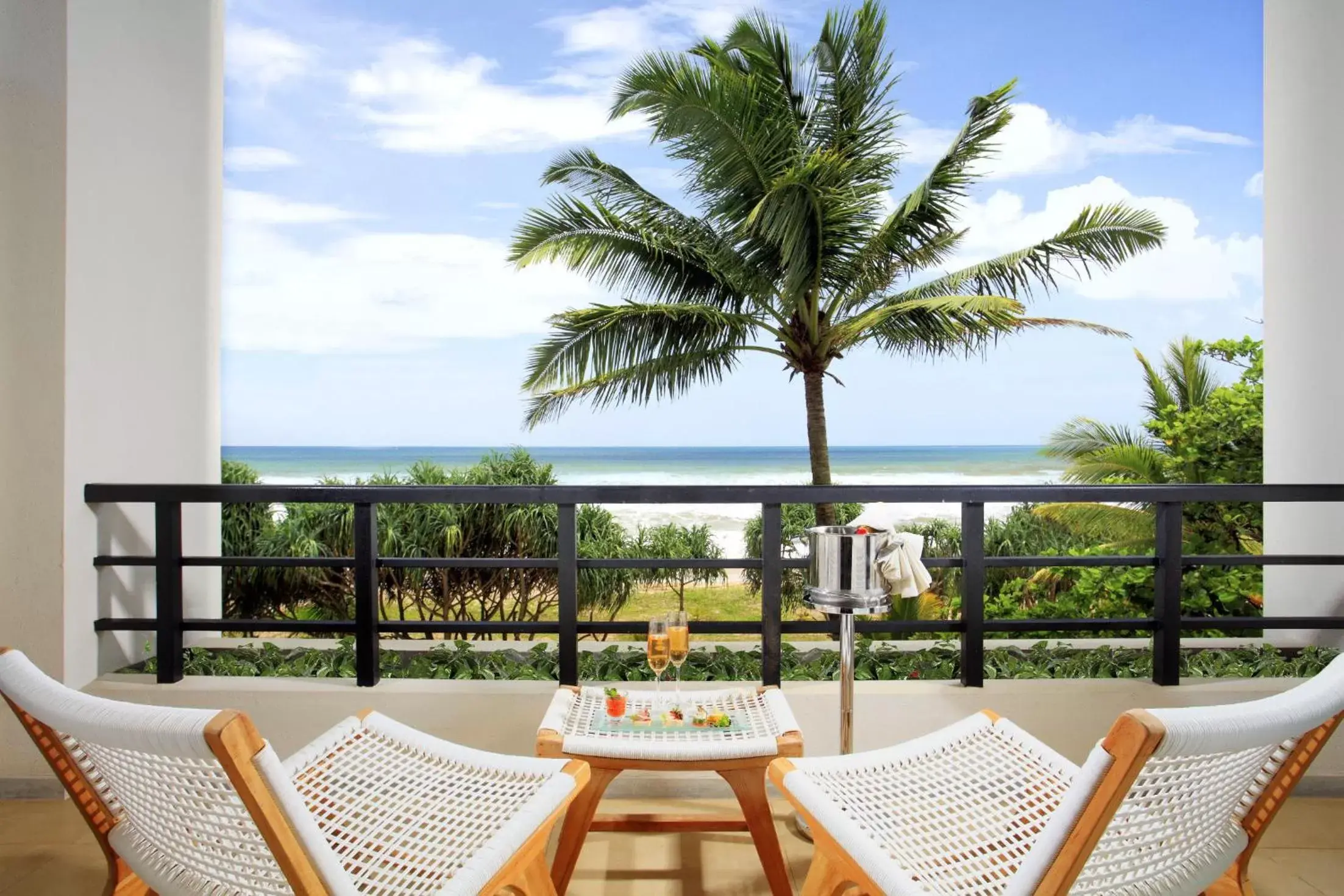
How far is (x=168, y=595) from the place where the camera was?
2.80m

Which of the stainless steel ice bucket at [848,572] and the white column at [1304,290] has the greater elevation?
the white column at [1304,290]

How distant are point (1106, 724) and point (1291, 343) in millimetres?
1823

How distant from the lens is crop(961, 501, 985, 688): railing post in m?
2.79

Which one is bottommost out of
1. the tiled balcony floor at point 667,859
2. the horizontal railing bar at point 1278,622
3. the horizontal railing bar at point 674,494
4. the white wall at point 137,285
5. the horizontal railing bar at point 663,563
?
the tiled balcony floor at point 667,859

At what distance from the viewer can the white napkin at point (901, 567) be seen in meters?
2.33

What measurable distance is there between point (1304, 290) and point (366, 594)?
12.2ft

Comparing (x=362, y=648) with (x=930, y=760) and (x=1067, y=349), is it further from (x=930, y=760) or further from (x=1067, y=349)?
(x=1067, y=349)

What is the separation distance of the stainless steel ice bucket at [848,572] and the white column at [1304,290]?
2.17 meters

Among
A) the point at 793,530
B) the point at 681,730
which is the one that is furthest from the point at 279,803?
the point at 793,530

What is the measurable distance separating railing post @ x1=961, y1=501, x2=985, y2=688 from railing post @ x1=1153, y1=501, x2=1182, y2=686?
1.91 feet

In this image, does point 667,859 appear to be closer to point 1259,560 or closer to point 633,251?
point 1259,560

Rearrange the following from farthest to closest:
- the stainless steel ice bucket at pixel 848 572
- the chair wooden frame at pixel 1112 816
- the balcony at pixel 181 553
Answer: the balcony at pixel 181 553 < the stainless steel ice bucket at pixel 848 572 < the chair wooden frame at pixel 1112 816

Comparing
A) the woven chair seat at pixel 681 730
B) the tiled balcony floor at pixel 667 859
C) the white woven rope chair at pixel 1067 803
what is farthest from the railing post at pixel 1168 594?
the woven chair seat at pixel 681 730

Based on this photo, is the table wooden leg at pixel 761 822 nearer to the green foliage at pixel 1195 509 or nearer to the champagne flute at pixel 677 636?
the champagne flute at pixel 677 636
